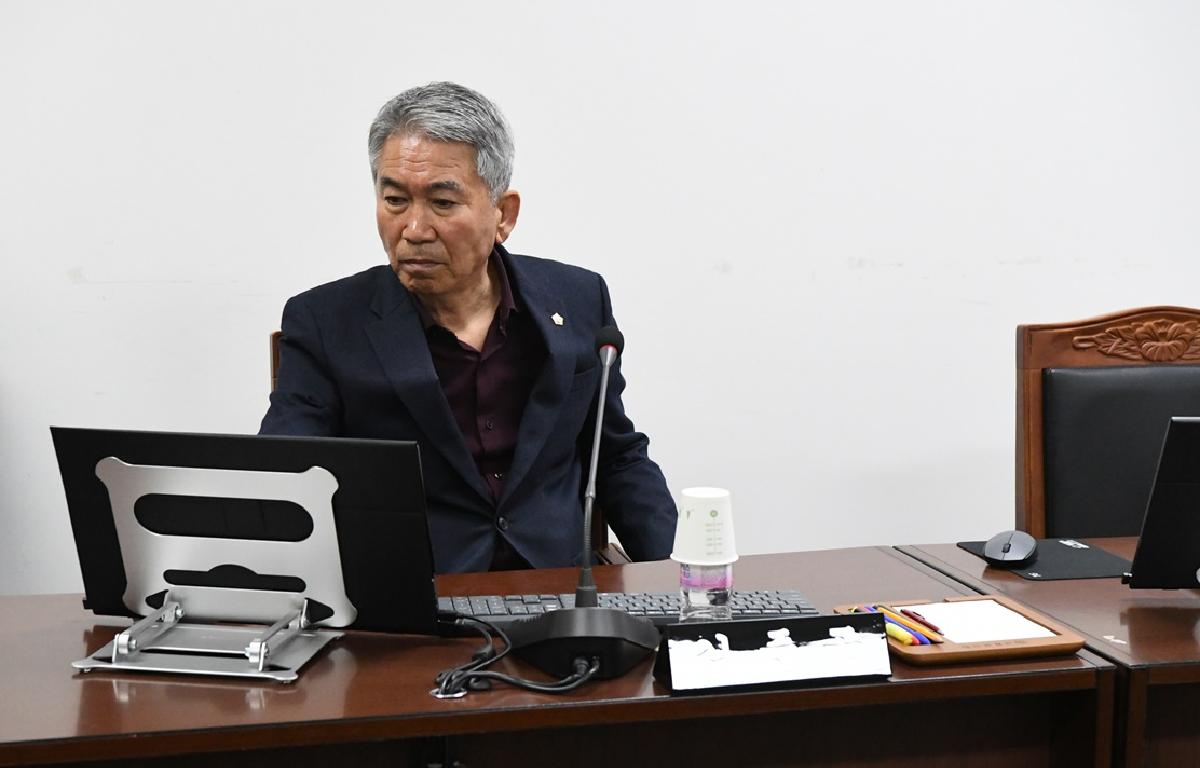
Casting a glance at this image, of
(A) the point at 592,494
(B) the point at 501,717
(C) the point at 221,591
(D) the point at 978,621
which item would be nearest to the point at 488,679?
(B) the point at 501,717

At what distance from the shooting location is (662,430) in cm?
275

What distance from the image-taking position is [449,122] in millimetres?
1771

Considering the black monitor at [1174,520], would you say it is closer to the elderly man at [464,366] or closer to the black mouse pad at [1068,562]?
the black mouse pad at [1068,562]

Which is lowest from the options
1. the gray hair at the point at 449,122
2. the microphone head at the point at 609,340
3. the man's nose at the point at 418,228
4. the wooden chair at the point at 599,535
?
the wooden chair at the point at 599,535

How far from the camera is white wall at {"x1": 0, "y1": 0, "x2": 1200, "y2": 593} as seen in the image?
95.7 inches

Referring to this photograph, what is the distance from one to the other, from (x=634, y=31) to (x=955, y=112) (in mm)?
820

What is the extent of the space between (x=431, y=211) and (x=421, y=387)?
10.8 inches

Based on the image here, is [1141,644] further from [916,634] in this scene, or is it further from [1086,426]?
[1086,426]

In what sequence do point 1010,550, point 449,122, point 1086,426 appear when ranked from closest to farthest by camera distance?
point 1010,550 < point 449,122 < point 1086,426

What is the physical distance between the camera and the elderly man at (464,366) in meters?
1.80

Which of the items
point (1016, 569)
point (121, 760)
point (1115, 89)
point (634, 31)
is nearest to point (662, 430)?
point (634, 31)

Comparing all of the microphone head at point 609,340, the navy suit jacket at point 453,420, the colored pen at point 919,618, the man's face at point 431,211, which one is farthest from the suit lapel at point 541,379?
the colored pen at point 919,618

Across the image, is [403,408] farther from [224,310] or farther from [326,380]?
[224,310]

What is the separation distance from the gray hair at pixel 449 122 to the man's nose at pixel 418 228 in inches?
3.5
